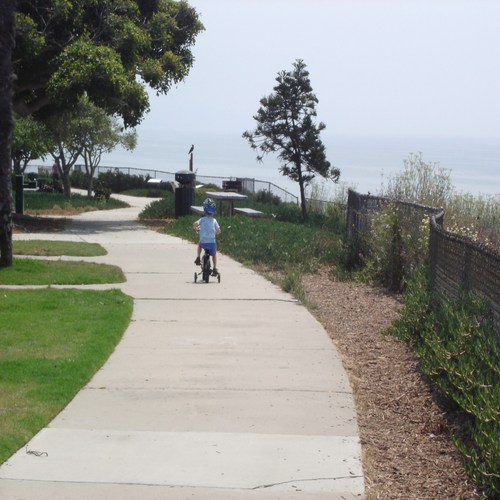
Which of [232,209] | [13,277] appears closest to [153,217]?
[232,209]

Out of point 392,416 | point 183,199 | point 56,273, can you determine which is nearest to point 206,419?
point 392,416

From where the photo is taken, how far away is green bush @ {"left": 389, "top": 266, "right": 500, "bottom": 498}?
636cm

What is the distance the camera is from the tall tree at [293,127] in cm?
3406

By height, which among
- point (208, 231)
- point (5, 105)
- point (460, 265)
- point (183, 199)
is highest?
point (5, 105)

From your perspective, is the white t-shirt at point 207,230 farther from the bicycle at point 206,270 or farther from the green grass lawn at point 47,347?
the green grass lawn at point 47,347

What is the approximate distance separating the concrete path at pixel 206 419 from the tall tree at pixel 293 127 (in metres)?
21.3

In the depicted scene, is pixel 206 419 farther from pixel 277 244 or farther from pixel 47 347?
pixel 277 244

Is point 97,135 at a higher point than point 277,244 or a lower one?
higher

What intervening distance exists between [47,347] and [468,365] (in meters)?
4.57

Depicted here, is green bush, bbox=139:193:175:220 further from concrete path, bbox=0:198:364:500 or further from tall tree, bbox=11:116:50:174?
concrete path, bbox=0:198:364:500

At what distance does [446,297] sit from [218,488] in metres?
3.96

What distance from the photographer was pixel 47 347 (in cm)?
1019

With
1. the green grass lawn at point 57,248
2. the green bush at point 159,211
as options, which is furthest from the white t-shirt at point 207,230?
the green bush at point 159,211

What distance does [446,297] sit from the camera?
31.4 feet
